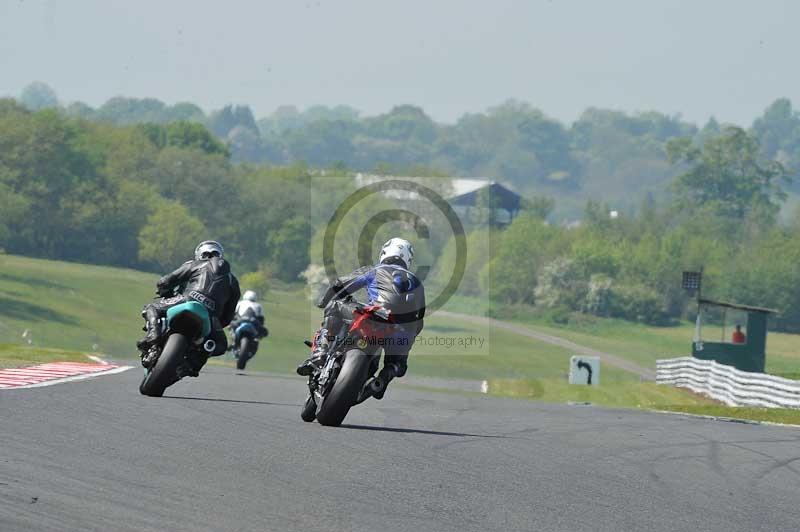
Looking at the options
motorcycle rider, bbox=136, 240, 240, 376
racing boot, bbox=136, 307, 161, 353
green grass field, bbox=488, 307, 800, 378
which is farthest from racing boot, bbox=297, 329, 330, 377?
green grass field, bbox=488, 307, 800, 378

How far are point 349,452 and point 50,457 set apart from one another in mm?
2665

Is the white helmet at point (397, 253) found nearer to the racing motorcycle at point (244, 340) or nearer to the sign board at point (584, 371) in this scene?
the racing motorcycle at point (244, 340)

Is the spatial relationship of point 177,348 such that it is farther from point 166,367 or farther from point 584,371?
point 584,371

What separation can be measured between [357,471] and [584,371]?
29.9 meters

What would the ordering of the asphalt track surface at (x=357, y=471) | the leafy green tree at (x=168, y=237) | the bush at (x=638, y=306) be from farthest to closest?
the bush at (x=638, y=306) < the leafy green tree at (x=168, y=237) < the asphalt track surface at (x=357, y=471)

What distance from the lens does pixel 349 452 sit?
11.7 m

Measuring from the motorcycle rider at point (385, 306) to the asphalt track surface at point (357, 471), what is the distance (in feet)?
2.13

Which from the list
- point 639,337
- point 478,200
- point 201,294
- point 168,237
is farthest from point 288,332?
point 201,294

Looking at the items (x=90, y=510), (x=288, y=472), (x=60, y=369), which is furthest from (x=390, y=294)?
(x=60, y=369)

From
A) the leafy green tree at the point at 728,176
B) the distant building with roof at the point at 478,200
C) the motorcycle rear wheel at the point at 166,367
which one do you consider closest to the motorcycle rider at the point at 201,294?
the motorcycle rear wheel at the point at 166,367

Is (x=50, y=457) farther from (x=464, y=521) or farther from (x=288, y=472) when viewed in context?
(x=464, y=521)

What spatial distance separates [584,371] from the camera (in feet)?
131

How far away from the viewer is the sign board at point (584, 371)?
39.8m

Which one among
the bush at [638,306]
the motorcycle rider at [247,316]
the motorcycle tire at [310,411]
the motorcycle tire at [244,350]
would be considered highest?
the motorcycle tire at [310,411]
